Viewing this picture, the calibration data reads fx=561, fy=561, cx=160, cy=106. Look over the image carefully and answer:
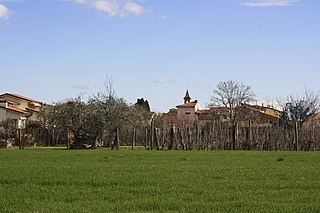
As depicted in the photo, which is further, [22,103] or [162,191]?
[22,103]

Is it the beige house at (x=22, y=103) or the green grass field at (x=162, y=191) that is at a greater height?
the beige house at (x=22, y=103)

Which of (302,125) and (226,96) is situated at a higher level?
(226,96)

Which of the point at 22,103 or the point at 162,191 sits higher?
the point at 22,103

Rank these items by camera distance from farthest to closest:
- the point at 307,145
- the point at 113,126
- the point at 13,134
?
the point at 13,134 → the point at 113,126 → the point at 307,145

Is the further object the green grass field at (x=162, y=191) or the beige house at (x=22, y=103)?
the beige house at (x=22, y=103)

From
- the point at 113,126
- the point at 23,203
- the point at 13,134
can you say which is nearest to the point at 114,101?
the point at 113,126

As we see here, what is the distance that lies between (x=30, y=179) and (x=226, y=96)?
69568mm

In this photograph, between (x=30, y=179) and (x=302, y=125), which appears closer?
(x=30, y=179)

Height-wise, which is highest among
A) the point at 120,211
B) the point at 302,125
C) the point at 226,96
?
the point at 226,96

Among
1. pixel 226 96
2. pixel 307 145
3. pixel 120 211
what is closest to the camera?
pixel 120 211

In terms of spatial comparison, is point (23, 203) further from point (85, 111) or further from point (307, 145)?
point (85, 111)

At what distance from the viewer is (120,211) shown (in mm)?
6902

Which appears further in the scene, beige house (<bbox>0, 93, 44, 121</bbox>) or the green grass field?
beige house (<bbox>0, 93, 44, 121</bbox>)

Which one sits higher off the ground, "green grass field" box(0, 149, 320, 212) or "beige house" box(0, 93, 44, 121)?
"beige house" box(0, 93, 44, 121)
